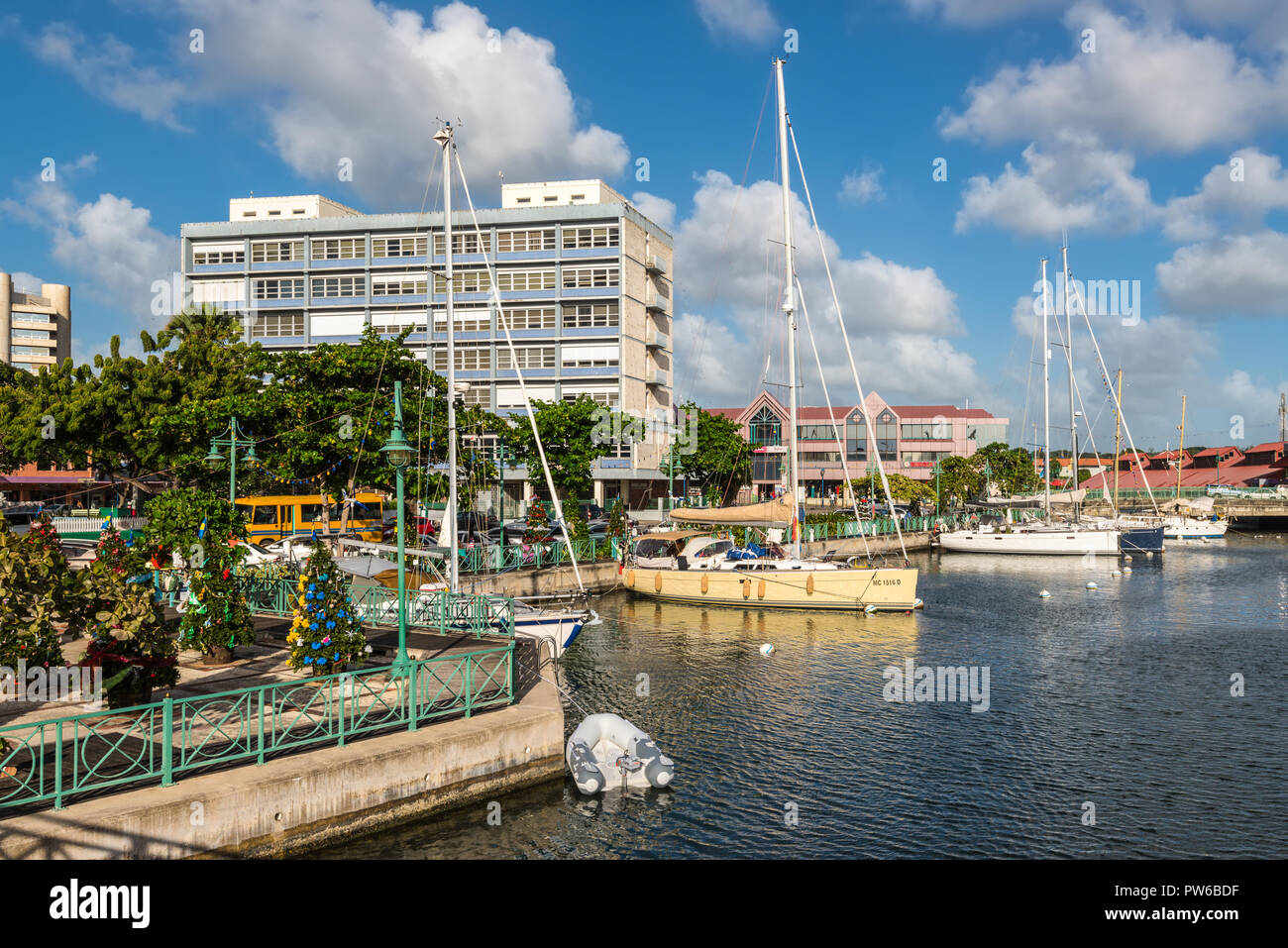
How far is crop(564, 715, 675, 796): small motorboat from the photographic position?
14508 mm

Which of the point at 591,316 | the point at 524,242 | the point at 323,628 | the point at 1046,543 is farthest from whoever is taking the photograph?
the point at 524,242

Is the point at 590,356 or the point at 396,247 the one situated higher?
the point at 396,247

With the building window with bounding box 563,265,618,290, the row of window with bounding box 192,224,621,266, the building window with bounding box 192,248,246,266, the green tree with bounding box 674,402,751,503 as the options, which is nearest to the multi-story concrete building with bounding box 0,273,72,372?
the building window with bounding box 192,248,246,266

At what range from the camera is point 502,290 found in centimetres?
7831

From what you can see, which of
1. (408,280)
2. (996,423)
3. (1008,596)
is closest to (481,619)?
(1008,596)

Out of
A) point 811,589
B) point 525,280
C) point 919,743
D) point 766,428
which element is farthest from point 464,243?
point 919,743

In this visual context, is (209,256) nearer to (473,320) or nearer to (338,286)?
(338,286)

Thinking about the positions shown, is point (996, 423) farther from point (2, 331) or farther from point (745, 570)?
point (2, 331)

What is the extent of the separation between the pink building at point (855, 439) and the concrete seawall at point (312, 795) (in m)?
88.0

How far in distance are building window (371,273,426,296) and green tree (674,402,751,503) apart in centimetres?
2629

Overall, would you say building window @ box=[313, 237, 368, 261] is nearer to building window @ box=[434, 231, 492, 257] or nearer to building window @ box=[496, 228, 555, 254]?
building window @ box=[434, 231, 492, 257]

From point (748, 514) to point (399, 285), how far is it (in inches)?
2114

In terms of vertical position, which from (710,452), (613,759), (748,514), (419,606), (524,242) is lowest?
(613,759)
